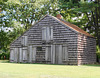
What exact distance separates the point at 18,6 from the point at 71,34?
21.8 meters

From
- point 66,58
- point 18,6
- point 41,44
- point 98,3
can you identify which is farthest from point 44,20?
point 18,6

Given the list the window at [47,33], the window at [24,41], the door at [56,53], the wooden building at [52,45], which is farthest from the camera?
the window at [24,41]

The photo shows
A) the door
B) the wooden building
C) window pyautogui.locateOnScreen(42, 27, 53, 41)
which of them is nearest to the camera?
the wooden building

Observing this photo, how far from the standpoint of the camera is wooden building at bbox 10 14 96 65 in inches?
1062

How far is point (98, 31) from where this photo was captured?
38.3m

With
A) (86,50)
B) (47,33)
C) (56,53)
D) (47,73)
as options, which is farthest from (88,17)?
(47,73)

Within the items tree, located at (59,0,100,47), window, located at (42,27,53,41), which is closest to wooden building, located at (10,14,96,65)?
window, located at (42,27,53,41)

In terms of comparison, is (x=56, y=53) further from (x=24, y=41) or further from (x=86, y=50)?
(x=24, y=41)

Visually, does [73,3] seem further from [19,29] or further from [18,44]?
[18,44]

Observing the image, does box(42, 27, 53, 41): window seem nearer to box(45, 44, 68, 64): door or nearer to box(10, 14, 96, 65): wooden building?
box(10, 14, 96, 65): wooden building

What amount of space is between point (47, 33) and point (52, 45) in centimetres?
166

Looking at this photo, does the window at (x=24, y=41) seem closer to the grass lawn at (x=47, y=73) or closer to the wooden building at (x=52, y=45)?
the wooden building at (x=52, y=45)

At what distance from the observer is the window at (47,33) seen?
2808 cm

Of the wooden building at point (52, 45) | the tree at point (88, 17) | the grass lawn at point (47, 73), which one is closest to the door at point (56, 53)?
the wooden building at point (52, 45)
